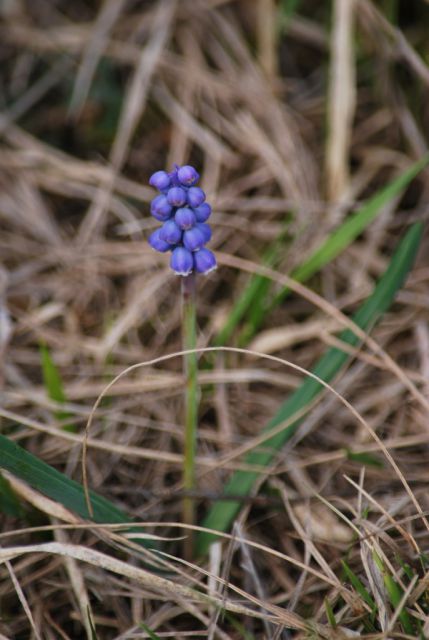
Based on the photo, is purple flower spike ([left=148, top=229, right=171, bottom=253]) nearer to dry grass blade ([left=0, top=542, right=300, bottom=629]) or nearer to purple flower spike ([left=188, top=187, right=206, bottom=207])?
purple flower spike ([left=188, top=187, right=206, bottom=207])

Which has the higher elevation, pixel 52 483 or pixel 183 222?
pixel 183 222

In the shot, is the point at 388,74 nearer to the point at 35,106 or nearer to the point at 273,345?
the point at 273,345

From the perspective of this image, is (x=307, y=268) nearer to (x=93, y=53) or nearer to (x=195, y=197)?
(x=195, y=197)

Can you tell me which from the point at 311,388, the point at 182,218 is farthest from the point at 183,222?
the point at 311,388

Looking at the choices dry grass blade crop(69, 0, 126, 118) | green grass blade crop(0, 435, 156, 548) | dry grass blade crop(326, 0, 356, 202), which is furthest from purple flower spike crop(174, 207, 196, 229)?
dry grass blade crop(69, 0, 126, 118)

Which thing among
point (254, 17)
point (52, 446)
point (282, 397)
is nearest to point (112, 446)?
point (52, 446)
